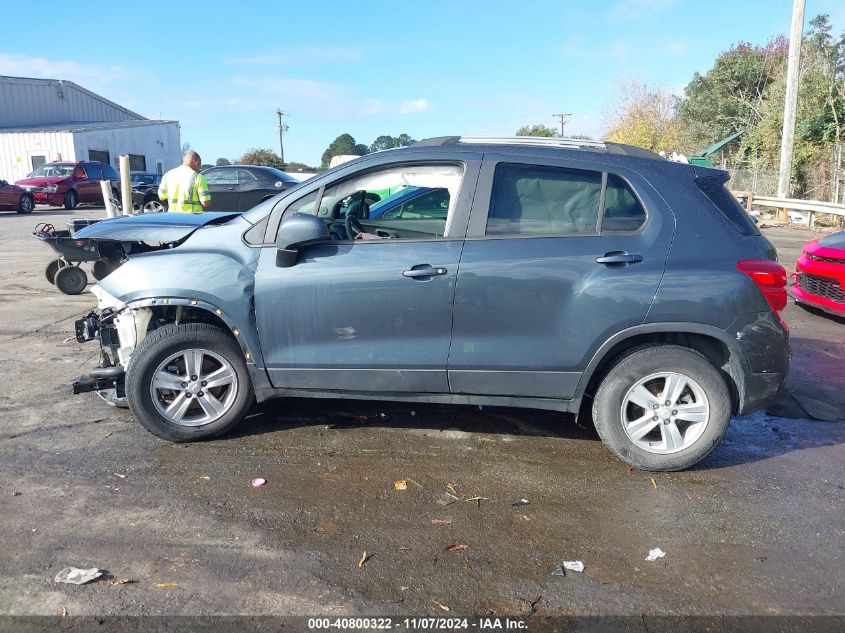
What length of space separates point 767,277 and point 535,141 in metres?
1.62

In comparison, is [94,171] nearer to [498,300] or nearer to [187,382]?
[187,382]

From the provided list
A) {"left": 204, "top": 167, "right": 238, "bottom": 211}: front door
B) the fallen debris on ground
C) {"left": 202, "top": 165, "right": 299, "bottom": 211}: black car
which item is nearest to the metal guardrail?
{"left": 202, "top": 165, "right": 299, "bottom": 211}: black car

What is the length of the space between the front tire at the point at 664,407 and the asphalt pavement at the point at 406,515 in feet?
0.52

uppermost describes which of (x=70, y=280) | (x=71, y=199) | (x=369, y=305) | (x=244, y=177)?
(x=244, y=177)

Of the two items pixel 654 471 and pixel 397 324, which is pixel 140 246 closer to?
pixel 397 324

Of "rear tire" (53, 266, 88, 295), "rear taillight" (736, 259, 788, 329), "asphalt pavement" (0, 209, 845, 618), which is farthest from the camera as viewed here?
"rear tire" (53, 266, 88, 295)

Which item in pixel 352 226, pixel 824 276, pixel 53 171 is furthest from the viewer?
pixel 53 171

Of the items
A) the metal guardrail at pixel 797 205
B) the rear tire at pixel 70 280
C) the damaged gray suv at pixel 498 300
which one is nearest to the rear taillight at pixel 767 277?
the damaged gray suv at pixel 498 300

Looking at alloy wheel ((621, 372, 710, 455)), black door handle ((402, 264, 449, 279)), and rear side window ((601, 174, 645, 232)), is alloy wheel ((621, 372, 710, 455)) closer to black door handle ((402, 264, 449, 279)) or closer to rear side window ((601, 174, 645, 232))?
rear side window ((601, 174, 645, 232))

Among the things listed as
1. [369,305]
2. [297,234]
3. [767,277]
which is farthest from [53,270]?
[767,277]

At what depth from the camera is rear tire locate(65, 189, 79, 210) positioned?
26.1 metres

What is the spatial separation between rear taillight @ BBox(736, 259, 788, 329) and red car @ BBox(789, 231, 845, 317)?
14.7ft

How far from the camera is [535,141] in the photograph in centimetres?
443

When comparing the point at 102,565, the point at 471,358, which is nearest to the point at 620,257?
the point at 471,358
